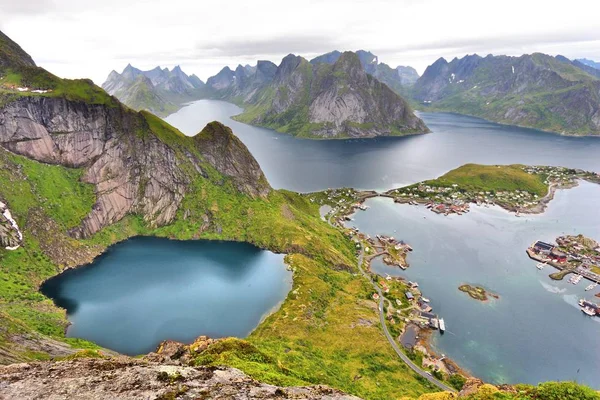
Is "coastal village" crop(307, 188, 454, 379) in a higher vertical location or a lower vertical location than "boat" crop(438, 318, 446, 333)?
higher

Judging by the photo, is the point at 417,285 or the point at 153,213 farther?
the point at 153,213

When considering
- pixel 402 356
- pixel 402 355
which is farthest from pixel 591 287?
pixel 402 356

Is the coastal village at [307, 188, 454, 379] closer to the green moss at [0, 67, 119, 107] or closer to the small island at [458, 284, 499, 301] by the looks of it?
the small island at [458, 284, 499, 301]

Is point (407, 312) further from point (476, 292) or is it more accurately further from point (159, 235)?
point (159, 235)

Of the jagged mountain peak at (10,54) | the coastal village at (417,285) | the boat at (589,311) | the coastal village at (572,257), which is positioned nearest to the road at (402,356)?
the coastal village at (417,285)

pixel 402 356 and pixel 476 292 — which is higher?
pixel 402 356

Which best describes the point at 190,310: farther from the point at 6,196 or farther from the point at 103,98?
the point at 103,98

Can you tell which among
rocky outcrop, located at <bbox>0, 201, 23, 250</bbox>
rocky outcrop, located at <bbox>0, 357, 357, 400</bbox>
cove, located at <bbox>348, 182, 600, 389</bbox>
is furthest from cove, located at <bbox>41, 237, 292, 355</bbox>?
rocky outcrop, located at <bbox>0, 357, 357, 400</bbox>

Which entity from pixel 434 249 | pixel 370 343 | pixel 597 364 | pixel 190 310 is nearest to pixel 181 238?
pixel 190 310
